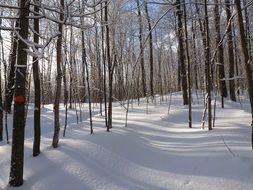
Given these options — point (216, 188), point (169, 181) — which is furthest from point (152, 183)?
point (216, 188)

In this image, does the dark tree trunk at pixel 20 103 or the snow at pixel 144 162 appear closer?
the snow at pixel 144 162

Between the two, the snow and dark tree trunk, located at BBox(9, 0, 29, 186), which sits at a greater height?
dark tree trunk, located at BBox(9, 0, 29, 186)

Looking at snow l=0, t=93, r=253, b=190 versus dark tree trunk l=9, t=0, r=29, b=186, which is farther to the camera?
dark tree trunk l=9, t=0, r=29, b=186

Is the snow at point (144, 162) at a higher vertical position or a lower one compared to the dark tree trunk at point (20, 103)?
lower

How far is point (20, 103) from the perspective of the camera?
5.90m

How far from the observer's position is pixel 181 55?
611 inches

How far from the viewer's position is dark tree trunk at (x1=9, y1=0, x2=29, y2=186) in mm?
5852

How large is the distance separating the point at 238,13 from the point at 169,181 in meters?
3.07

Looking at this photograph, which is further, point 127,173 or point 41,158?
point 41,158

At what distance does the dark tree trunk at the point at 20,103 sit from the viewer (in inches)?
230

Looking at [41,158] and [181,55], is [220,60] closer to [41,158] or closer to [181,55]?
A: [181,55]

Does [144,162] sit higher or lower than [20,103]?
lower

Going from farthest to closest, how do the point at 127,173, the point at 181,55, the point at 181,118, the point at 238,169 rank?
1. the point at 181,55
2. the point at 181,118
3. the point at 127,173
4. the point at 238,169

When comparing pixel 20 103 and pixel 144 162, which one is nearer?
pixel 20 103
